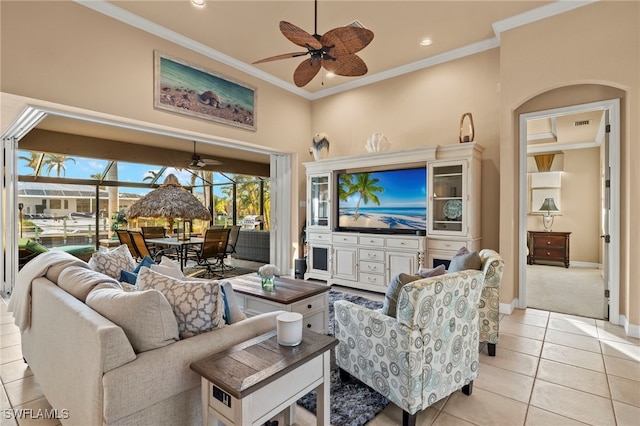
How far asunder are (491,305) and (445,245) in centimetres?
157

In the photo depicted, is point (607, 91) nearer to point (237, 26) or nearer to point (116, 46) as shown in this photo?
point (237, 26)

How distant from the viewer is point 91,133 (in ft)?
20.9

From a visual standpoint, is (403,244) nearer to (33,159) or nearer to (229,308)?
(229,308)

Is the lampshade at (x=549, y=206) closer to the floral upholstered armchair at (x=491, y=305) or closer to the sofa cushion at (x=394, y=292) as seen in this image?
the floral upholstered armchair at (x=491, y=305)

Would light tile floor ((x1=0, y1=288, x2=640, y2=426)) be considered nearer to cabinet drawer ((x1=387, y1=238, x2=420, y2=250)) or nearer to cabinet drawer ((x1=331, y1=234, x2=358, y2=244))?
cabinet drawer ((x1=387, y1=238, x2=420, y2=250))

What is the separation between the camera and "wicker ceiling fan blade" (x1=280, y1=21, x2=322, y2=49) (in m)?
2.35

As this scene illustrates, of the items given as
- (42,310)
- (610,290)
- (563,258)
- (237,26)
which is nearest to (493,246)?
(610,290)

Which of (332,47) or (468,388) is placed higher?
(332,47)

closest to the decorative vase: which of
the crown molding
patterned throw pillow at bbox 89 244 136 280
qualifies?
patterned throw pillow at bbox 89 244 136 280

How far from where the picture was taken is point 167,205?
685cm

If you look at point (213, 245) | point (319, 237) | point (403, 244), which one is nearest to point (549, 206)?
point (403, 244)

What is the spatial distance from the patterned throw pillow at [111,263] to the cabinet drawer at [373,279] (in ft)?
10.3

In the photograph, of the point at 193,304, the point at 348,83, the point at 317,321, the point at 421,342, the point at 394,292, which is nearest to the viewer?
the point at 193,304

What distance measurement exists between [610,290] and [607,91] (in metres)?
2.15
